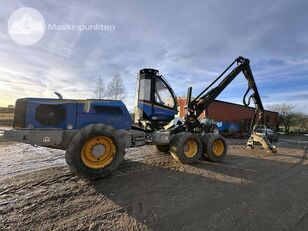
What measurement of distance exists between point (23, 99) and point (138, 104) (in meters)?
3.65

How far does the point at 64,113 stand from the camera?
5.55 meters

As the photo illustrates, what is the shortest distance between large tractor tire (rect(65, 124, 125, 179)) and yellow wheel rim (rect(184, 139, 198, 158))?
2606 millimetres

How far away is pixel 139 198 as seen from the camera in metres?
4.37

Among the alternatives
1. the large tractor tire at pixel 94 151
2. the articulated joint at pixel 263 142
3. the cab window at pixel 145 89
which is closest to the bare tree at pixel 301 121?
the articulated joint at pixel 263 142

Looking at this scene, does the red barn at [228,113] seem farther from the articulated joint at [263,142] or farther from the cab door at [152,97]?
the cab door at [152,97]

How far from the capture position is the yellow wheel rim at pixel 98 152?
530cm

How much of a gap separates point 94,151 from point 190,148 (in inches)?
137

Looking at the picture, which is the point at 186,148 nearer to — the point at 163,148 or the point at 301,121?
the point at 163,148

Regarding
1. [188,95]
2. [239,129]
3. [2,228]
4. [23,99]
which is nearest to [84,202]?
[2,228]

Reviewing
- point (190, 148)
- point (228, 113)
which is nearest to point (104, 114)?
point (190, 148)

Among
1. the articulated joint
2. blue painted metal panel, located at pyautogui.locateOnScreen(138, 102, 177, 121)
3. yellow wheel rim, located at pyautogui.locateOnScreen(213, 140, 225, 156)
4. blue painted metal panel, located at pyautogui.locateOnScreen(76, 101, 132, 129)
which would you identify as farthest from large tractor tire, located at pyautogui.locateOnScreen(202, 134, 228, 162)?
the articulated joint

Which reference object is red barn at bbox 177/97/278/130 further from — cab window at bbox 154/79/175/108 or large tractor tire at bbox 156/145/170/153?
cab window at bbox 154/79/175/108

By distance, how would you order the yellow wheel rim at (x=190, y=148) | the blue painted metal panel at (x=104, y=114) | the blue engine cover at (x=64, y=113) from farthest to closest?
1. the yellow wheel rim at (x=190, y=148)
2. the blue painted metal panel at (x=104, y=114)
3. the blue engine cover at (x=64, y=113)

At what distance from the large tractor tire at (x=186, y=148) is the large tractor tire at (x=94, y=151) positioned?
7.17 feet
